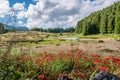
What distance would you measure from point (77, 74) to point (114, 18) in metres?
94.8

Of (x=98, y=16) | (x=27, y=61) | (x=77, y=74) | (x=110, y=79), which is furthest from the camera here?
(x=98, y=16)

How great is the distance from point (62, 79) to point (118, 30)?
283ft

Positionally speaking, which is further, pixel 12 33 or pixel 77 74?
pixel 77 74

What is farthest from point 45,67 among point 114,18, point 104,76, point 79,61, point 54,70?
point 114,18

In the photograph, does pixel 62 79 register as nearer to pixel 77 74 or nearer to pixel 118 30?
pixel 77 74

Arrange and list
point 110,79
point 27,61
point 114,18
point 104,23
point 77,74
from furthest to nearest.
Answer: point 104,23, point 114,18, point 27,61, point 77,74, point 110,79

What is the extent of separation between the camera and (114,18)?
335ft

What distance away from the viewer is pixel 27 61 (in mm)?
10219

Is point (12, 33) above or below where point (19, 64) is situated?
above

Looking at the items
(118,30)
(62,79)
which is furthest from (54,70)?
(118,30)

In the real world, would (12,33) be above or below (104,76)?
above

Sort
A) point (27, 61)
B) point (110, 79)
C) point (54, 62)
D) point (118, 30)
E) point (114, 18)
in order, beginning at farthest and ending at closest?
point (114, 18) < point (118, 30) < point (54, 62) < point (27, 61) < point (110, 79)

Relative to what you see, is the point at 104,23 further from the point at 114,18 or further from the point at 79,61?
the point at 79,61

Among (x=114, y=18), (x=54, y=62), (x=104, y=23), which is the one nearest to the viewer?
(x=54, y=62)
